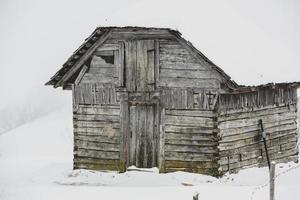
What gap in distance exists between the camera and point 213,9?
74.2ft

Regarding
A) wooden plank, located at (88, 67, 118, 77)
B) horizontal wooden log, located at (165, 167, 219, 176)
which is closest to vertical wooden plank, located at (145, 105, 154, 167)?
horizontal wooden log, located at (165, 167, 219, 176)

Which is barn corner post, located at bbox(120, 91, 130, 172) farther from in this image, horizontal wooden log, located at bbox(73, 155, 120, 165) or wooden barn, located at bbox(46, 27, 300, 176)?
horizontal wooden log, located at bbox(73, 155, 120, 165)

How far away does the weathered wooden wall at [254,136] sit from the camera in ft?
59.1

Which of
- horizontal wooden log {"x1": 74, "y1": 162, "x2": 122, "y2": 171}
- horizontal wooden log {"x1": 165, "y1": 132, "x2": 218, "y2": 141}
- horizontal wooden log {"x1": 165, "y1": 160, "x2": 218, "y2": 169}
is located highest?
horizontal wooden log {"x1": 165, "y1": 132, "x2": 218, "y2": 141}

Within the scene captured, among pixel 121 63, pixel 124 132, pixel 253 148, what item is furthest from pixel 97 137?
pixel 253 148

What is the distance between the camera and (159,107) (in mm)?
18203

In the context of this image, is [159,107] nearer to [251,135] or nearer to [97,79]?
[97,79]

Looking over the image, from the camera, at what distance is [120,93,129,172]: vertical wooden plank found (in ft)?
61.1

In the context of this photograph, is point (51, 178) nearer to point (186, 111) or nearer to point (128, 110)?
point (128, 110)

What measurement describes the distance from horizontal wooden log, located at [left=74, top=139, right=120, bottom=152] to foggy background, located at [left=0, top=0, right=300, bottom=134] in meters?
4.09

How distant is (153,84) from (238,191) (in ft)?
15.1

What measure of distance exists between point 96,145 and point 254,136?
5.48 m

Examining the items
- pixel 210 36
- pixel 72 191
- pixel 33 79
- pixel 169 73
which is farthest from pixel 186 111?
pixel 33 79

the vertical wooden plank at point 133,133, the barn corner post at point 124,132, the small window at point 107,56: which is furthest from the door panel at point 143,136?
the small window at point 107,56
